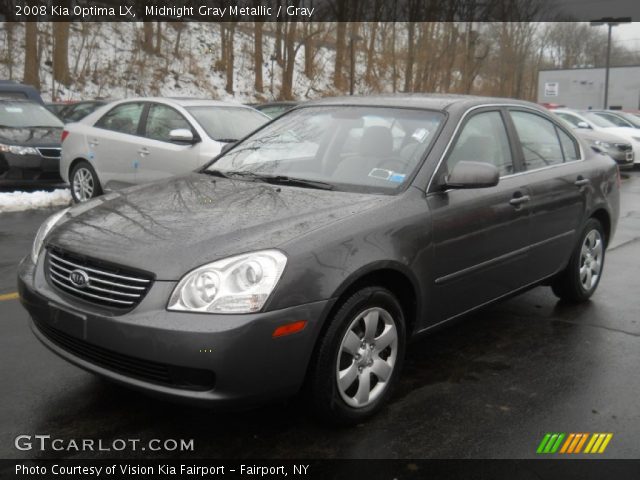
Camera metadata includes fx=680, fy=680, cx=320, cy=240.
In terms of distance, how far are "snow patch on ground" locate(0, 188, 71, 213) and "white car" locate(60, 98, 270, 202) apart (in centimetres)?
40

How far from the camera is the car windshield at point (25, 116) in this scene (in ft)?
38.3

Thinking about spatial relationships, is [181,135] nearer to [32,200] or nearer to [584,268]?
[32,200]

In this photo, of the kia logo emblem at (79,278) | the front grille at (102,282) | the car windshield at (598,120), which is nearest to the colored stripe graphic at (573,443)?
the front grille at (102,282)

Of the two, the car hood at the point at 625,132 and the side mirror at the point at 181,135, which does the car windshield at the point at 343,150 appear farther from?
the car hood at the point at 625,132

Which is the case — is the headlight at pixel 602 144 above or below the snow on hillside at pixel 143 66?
below

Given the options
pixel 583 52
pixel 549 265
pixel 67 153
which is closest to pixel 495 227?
pixel 549 265

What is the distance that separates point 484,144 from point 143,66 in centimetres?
3453

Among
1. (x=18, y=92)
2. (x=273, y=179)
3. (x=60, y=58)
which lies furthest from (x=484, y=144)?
(x=60, y=58)

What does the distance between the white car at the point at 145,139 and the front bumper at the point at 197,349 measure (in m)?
5.27

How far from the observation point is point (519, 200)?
4289 millimetres

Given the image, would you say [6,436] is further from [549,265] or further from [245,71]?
[245,71]

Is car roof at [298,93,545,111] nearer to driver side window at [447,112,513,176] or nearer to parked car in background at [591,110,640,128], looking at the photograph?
driver side window at [447,112,513,176]

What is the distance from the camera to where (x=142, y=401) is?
348 centimetres

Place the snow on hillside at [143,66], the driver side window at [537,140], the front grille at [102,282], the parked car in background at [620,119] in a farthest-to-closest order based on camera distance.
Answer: the snow on hillside at [143,66] < the parked car in background at [620,119] < the driver side window at [537,140] < the front grille at [102,282]
